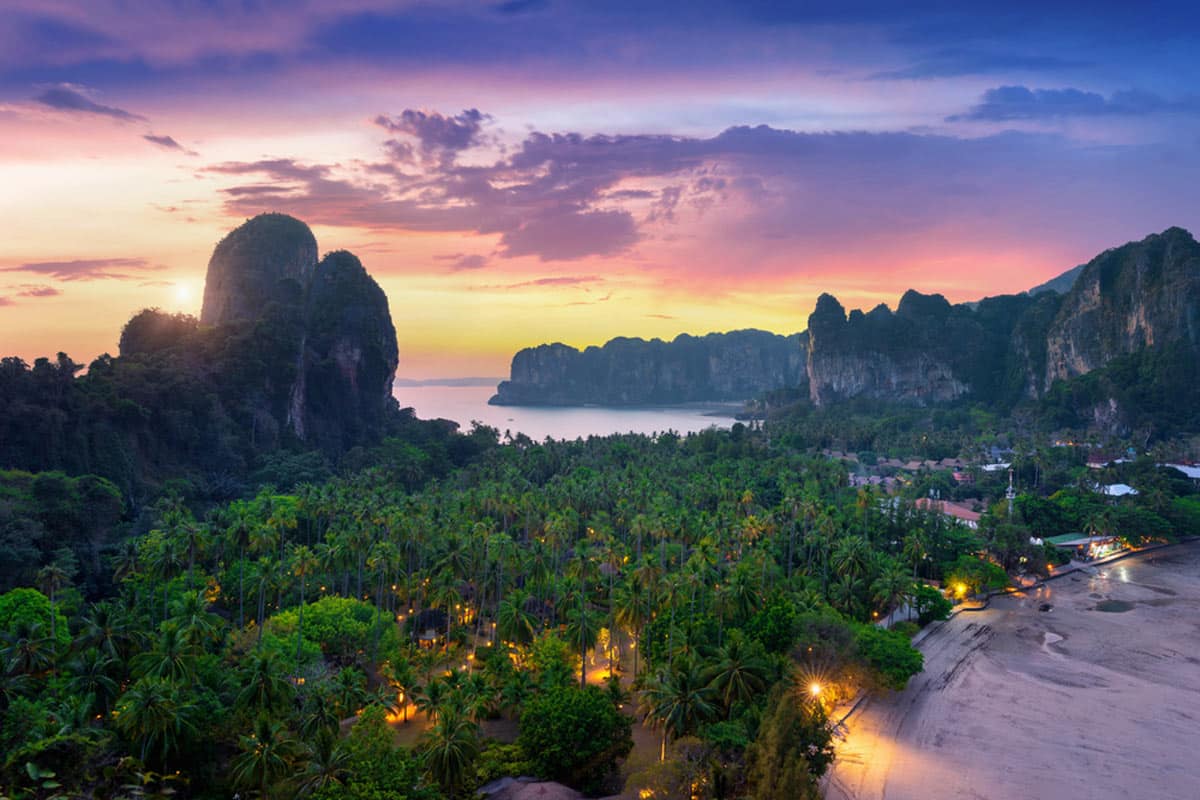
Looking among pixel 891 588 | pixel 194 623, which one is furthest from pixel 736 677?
pixel 194 623

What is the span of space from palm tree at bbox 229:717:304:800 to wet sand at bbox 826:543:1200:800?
23904mm

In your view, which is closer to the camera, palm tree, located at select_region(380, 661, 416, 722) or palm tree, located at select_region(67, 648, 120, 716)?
palm tree, located at select_region(67, 648, 120, 716)

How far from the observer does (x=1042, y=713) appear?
43.0 metres

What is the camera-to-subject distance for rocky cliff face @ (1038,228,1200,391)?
519 feet

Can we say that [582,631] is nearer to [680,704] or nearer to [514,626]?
[514,626]

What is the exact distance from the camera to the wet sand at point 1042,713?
116ft

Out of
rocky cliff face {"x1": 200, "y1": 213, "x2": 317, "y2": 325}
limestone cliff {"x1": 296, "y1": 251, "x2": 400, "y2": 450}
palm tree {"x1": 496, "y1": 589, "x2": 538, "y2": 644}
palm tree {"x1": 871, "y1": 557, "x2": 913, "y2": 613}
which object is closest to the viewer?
palm tree {"x1": 496, "y1": 589, "x2": 538, "y2": 644}

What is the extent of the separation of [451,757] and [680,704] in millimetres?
11038

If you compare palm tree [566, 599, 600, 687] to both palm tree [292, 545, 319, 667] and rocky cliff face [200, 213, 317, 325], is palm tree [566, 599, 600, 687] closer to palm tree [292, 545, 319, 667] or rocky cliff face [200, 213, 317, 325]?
palm tree [292, 545, 319, 667]

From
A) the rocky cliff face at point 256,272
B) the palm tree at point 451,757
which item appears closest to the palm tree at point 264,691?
the palm tree at point 451,757

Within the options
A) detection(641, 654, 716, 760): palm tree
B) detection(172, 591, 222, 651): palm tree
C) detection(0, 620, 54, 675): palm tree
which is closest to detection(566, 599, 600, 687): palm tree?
detection(641, 654, 716, 760): palm tree

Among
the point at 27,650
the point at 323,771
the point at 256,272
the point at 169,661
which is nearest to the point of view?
the point at 323,771

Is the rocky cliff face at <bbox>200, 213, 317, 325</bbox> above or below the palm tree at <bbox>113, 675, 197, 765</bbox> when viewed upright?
above

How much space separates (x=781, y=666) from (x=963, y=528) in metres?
45.6
